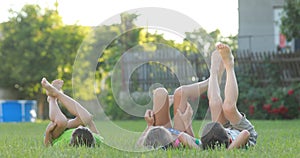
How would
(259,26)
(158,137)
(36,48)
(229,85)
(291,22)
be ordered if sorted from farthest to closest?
(36,48)
(259,26)
(291,22)
(229,85)
(158,137)

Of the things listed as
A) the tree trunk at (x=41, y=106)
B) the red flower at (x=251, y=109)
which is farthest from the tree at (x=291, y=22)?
the tree trunk at (x=41, y=106)

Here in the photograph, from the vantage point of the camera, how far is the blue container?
760 inches

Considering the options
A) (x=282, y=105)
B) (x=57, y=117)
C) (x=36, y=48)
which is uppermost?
(x=36, y=48)

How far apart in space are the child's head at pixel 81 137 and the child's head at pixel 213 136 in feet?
2.38

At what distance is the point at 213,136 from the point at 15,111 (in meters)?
16.5

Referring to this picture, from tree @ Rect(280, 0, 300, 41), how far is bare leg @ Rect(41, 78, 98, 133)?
729cm

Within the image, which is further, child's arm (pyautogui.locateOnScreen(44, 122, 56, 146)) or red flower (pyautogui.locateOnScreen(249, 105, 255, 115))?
red flower (pyautogui.locateOnScreen(249, 105, 255, 115))

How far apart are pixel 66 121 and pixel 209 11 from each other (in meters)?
1.23

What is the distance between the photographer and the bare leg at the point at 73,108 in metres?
3.94

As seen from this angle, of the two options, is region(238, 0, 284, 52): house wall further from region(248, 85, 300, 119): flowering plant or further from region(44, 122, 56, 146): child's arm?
region(44, 122, 56, 146): child's arm

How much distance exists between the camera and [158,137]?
3705 mm

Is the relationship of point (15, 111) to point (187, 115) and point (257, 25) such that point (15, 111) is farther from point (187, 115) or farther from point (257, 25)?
point (187, 115)

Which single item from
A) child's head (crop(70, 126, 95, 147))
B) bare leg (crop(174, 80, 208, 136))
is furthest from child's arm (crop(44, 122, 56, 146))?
bare leg (crop(174, 80, 208, 136))

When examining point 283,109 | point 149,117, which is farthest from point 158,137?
point 283,109
